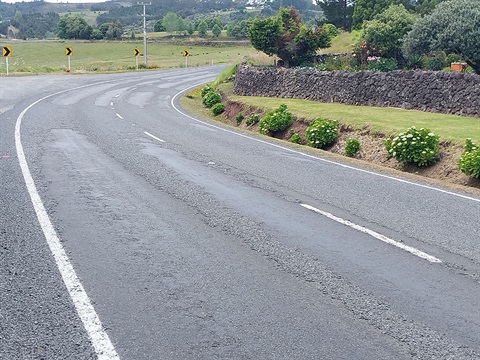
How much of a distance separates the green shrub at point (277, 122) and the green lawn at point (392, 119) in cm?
60

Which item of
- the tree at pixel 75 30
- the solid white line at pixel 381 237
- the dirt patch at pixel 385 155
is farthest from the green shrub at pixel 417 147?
the tree at pixel 75 30

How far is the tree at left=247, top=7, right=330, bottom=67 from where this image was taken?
41.6 metres

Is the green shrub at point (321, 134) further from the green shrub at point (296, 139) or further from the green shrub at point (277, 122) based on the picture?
the green shrub at point (277, 122)

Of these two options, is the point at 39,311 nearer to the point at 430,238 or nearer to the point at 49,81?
the point at 430,238

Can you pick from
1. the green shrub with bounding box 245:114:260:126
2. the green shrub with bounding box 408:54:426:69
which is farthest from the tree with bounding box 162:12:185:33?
the green shrub with bounding box 245:114:260:126

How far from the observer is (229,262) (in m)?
6.77

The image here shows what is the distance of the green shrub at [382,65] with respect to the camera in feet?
101

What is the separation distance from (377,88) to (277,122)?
494 cm

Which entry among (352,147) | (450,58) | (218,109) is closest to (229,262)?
(352,147)

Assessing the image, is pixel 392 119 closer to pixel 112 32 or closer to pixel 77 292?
pixel 77 292

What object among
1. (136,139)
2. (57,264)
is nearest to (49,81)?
(136,139)

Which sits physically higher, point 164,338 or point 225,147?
point 164,338

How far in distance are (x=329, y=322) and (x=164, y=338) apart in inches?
56.6

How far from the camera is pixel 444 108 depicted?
2162cm
